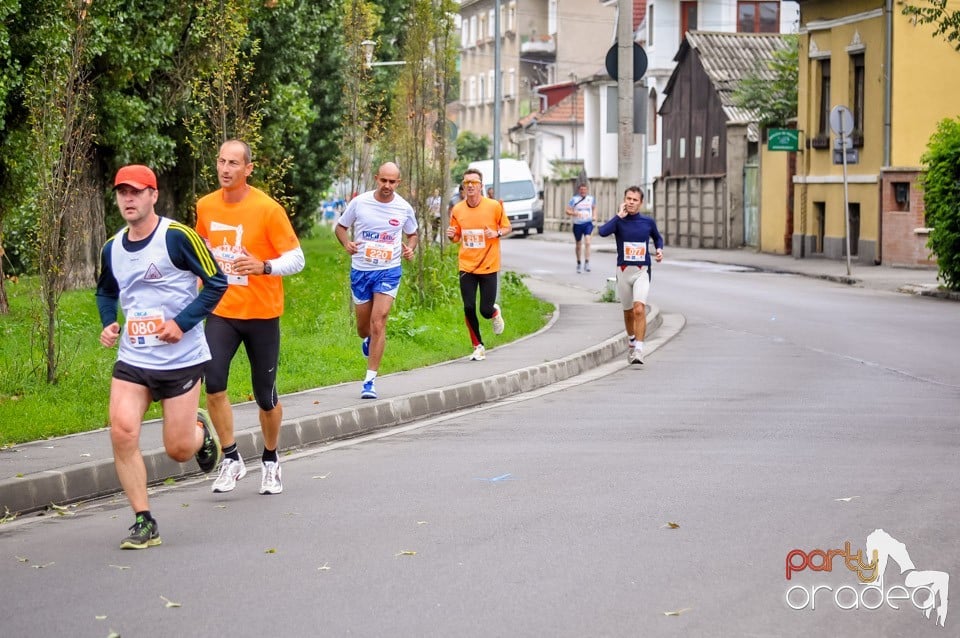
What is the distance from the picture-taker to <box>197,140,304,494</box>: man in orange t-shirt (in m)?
9.02

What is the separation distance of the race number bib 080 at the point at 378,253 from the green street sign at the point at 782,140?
90.4ft

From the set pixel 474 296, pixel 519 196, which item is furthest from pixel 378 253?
pixel 519 196

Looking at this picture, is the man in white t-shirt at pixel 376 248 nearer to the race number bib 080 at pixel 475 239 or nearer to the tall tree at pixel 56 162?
the tall tree at pixel 56 162

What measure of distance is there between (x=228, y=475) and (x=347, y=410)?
2.85 meters

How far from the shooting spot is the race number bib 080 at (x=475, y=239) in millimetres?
15992

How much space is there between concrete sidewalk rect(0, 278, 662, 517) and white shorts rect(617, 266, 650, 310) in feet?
2.33

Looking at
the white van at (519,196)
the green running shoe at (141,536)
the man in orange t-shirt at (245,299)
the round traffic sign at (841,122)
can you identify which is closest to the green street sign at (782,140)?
the round traffic sign at (841,122)

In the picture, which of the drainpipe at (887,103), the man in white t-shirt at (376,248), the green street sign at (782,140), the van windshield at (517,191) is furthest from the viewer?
the van windshield at (517,191)

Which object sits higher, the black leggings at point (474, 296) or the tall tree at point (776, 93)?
the tall tree at point (776, 93)

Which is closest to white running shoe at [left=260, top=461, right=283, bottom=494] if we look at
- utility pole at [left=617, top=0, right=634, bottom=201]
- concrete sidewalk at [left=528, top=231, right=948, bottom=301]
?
utility pole at [left=617, top=0, right=634, bottom=201]

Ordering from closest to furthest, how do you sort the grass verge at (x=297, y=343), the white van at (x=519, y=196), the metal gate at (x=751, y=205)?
the grass verge at (x=297, y=343) → the metal gate at (x=751, y=205) → the white van at (x=519, y=196)

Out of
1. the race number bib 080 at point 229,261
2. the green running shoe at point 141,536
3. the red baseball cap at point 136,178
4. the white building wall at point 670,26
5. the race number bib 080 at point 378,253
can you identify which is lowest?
the green running shoe at point 141,536

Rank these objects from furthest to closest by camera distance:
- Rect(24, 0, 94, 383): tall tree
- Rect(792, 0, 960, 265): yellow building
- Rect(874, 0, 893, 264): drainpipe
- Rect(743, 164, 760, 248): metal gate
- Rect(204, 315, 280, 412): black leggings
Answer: Rect(743, 164, 760, 248): metal gate < Rect(874, 0, 893, 264): drainpipe < Rect(792, 0, 960, 265): yellow building < Rect(24, 0, 94, 383): tall tree < Rect(204, 315, 280, 412): black leggings

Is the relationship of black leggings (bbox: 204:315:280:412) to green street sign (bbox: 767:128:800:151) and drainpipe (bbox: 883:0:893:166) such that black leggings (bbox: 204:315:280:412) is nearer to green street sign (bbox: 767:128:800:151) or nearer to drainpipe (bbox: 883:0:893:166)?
drainpipe (bbox: 883:0:893:166)
